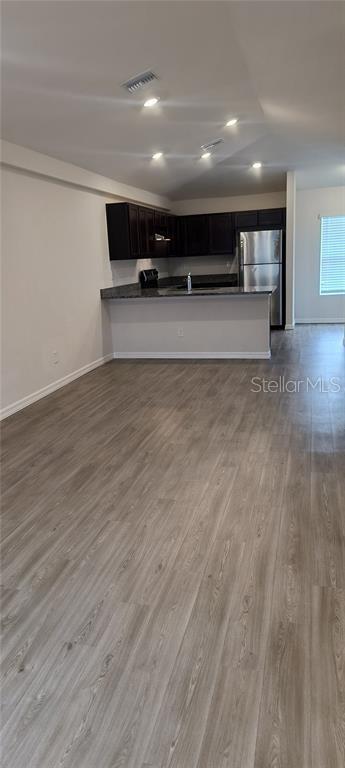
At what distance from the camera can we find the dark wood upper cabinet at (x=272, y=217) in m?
8.75

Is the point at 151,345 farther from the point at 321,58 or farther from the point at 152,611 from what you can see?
the point at 152,611

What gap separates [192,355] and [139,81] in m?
3.52

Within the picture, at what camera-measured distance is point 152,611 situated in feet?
6.37

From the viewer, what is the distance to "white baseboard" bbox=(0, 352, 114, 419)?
15.3ft

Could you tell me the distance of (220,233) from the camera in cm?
924

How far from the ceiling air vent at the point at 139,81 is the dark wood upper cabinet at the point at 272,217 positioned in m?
5.17

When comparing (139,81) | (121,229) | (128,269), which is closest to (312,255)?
(128,269)

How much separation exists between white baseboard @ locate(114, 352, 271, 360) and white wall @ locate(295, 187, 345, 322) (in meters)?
3.68

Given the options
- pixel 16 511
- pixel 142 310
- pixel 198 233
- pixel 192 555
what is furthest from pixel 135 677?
pixel 198 233

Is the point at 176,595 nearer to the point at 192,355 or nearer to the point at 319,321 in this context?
the point at 192,355

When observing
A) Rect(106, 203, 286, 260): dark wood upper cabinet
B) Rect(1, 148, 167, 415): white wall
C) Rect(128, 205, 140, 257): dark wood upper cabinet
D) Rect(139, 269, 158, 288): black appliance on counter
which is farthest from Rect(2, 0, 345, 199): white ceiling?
Rect(139, 269, 158, 288): black appliance on counter

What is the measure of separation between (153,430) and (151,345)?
308 cm

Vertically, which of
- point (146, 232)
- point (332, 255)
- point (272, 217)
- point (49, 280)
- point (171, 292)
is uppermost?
point (272, 217)

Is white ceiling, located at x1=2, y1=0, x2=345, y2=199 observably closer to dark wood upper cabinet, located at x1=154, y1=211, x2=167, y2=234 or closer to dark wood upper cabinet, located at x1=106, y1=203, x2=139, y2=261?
dark wood upper cabinet, located at x1=106, y1=203, x2=139, y2=261
